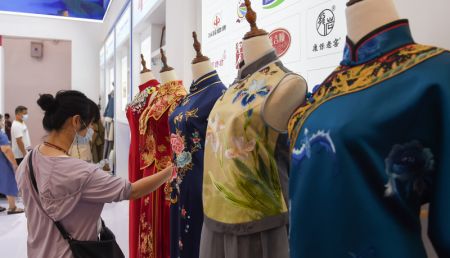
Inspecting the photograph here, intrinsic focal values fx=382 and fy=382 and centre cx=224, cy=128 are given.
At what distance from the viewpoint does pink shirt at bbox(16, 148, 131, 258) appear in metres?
1.45

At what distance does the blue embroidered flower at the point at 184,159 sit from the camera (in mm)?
1465

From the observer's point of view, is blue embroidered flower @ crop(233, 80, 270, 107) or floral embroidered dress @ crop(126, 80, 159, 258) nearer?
blue embroidered flower @ crop(233, 80, 270, 107)

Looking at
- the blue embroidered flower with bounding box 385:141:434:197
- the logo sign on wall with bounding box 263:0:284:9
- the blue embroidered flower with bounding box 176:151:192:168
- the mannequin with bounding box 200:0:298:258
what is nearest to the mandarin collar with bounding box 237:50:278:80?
the mannequin with bounding box 200:0:298:258

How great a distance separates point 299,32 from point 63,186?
1.12 meters

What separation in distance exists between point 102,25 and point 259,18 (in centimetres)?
633

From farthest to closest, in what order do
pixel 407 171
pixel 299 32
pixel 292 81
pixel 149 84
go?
1. pixel 149 84
2. pixel 299 32
3. pixel 292 81
4. pixel 407 171

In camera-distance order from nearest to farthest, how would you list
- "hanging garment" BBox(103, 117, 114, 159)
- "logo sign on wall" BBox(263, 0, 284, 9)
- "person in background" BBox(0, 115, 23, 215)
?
"logo sign on wall" BBox(263, 0, 284, 9), "person in background" BBox(0, 115, 23, 215), "hanging garment" BBox(103, 117, 114, 159)

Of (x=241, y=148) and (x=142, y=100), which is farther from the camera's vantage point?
(x=142, y=100)

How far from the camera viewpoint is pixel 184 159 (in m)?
1.48

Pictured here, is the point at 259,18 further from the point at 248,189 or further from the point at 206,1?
the point at 248,189

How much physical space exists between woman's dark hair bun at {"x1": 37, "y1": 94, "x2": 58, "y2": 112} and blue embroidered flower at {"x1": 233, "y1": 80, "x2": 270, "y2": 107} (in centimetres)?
82

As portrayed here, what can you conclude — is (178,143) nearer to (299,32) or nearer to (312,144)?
(299,32)

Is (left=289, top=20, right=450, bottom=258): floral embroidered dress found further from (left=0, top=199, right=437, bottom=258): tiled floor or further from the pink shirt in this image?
(left=0, top=199, right=437, bottom=258): tiled floor

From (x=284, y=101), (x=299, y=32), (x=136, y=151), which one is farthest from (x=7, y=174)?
(x=284, y=101)
